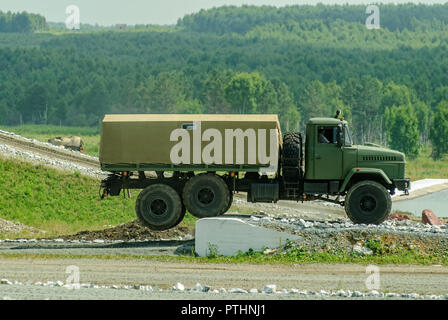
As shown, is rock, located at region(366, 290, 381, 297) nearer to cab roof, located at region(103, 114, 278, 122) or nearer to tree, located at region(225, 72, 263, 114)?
cab roof, located at region(103, 114, 278, 122)

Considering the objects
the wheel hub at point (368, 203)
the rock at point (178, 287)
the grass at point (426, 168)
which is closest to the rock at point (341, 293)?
the rock at point (178, 287)

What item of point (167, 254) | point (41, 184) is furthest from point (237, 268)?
point (41, 184)

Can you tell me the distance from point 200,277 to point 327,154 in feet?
25.1

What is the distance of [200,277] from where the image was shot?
20.5 meters

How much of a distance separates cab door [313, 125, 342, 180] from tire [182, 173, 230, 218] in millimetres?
3316

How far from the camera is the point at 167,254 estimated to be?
24.2m

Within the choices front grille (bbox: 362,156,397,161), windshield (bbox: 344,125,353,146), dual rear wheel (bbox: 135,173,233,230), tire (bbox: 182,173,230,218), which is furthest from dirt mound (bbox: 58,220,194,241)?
front grille (bbox: 362,156,397,161)

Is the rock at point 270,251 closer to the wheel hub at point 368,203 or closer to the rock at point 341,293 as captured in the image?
the wheel hub at point 368,203

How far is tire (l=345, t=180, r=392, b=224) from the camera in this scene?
25.4m

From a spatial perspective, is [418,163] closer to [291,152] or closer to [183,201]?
[291,152]

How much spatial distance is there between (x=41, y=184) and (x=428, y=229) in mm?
22803

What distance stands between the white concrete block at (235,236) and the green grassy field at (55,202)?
1170 cm

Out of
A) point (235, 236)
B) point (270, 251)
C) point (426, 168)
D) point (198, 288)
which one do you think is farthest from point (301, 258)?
point (426, 168)
